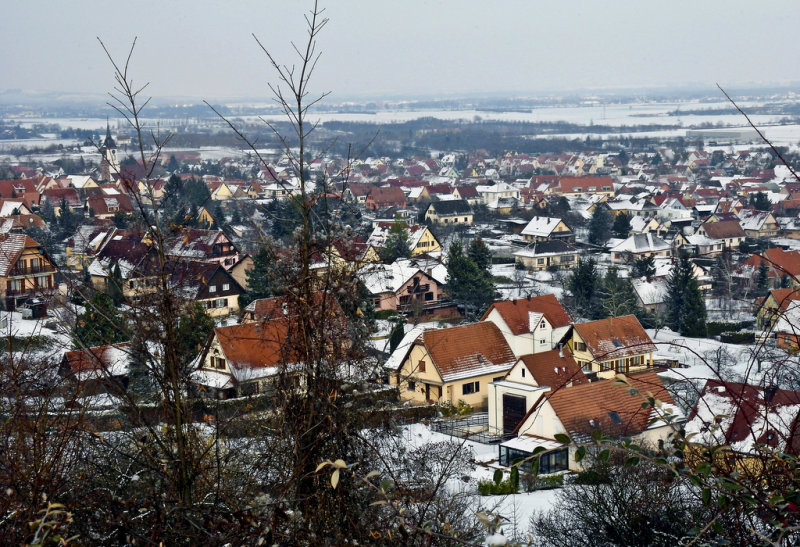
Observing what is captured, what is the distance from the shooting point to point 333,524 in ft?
6.95

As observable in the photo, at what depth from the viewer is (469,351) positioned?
1041cm

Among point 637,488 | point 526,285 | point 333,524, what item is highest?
point 333,524

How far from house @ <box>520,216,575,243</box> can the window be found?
11748mm

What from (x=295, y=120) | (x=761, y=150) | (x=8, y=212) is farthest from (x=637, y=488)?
(x=761, y=150)

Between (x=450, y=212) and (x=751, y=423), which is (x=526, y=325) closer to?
(x=751, y=423)

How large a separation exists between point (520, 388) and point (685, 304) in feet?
17.4

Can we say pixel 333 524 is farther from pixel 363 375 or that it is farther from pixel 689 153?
pixel 689 153

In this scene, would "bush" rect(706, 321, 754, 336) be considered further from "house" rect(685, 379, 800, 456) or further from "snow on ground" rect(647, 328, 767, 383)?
"house" rect(685, 379, 800, 456)

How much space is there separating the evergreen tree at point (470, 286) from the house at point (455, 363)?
10.7 ft

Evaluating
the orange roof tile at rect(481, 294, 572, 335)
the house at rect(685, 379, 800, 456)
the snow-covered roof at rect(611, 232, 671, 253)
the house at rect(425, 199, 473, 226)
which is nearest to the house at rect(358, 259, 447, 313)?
the orange roof tile at rect(481, 294, 572, 335)

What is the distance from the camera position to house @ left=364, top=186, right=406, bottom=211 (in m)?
29.9

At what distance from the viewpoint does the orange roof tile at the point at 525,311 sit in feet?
36.5

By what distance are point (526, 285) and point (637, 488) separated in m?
11.9

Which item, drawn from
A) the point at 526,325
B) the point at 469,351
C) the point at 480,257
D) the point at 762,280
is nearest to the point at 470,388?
the point at 469,351
